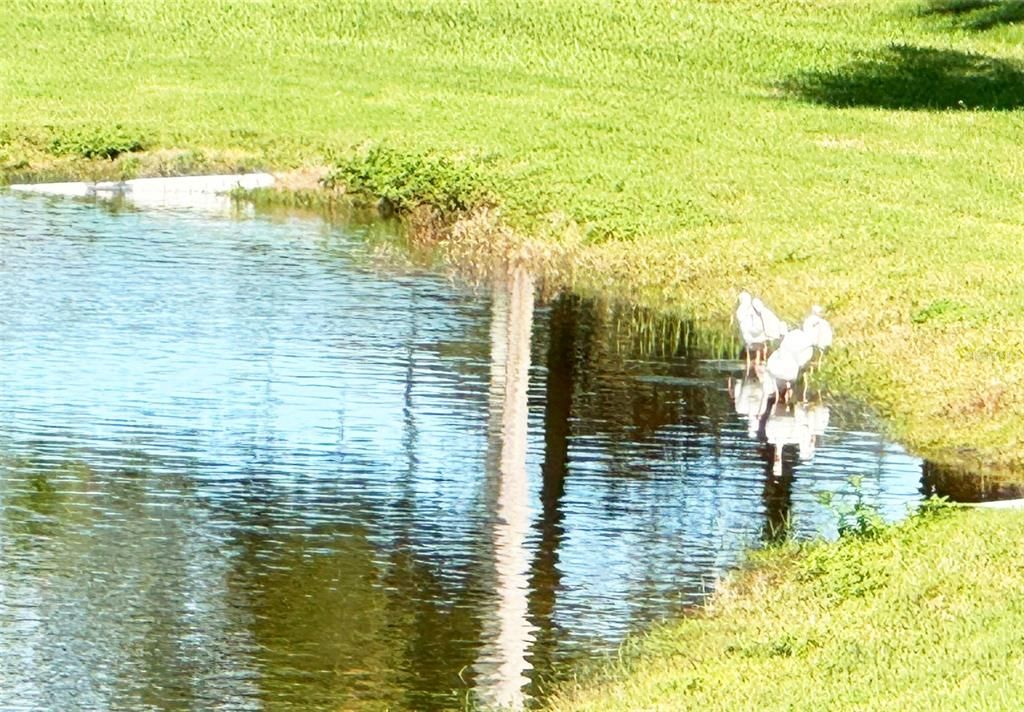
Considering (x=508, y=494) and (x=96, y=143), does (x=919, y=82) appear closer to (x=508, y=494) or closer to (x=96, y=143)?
(x=96, y=143)

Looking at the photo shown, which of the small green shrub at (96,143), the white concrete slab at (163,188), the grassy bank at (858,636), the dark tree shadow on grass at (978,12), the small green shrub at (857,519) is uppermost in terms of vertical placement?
the dark tree shadow on grass at (978,12)

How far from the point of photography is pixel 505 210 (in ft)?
77.5

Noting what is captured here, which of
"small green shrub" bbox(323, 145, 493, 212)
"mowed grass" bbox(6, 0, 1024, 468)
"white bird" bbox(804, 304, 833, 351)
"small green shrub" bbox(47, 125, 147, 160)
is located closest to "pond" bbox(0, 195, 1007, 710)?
"white bird" bbox(804, 304, 833, 351)

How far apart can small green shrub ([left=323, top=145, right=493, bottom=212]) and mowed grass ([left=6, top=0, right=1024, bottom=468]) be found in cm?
19

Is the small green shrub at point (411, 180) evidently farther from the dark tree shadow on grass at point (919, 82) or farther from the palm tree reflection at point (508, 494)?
the dark tree shadow on grass at point (919, 82)

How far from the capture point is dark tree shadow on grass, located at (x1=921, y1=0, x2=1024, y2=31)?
129 feet

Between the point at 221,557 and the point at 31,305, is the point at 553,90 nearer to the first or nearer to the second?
the point at 31,305

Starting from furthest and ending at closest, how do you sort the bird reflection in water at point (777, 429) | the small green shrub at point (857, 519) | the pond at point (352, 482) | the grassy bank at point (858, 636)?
the bird reflection in water at point (777, 429), the small green shrub at point (857, 519), the pond at point (352, 482), the grassy bank at point (858, 636)

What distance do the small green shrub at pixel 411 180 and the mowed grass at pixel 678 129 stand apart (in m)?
0.19

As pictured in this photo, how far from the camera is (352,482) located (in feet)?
44.9

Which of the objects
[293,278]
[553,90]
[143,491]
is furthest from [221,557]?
[553,90]

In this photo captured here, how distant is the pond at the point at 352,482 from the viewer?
10.6 metres

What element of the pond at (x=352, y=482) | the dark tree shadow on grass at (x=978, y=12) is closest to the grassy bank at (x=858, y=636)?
the pond at (x=352, y=482)

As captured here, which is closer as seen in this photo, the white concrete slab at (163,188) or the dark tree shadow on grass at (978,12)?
the white concrete slab at (163,188)
